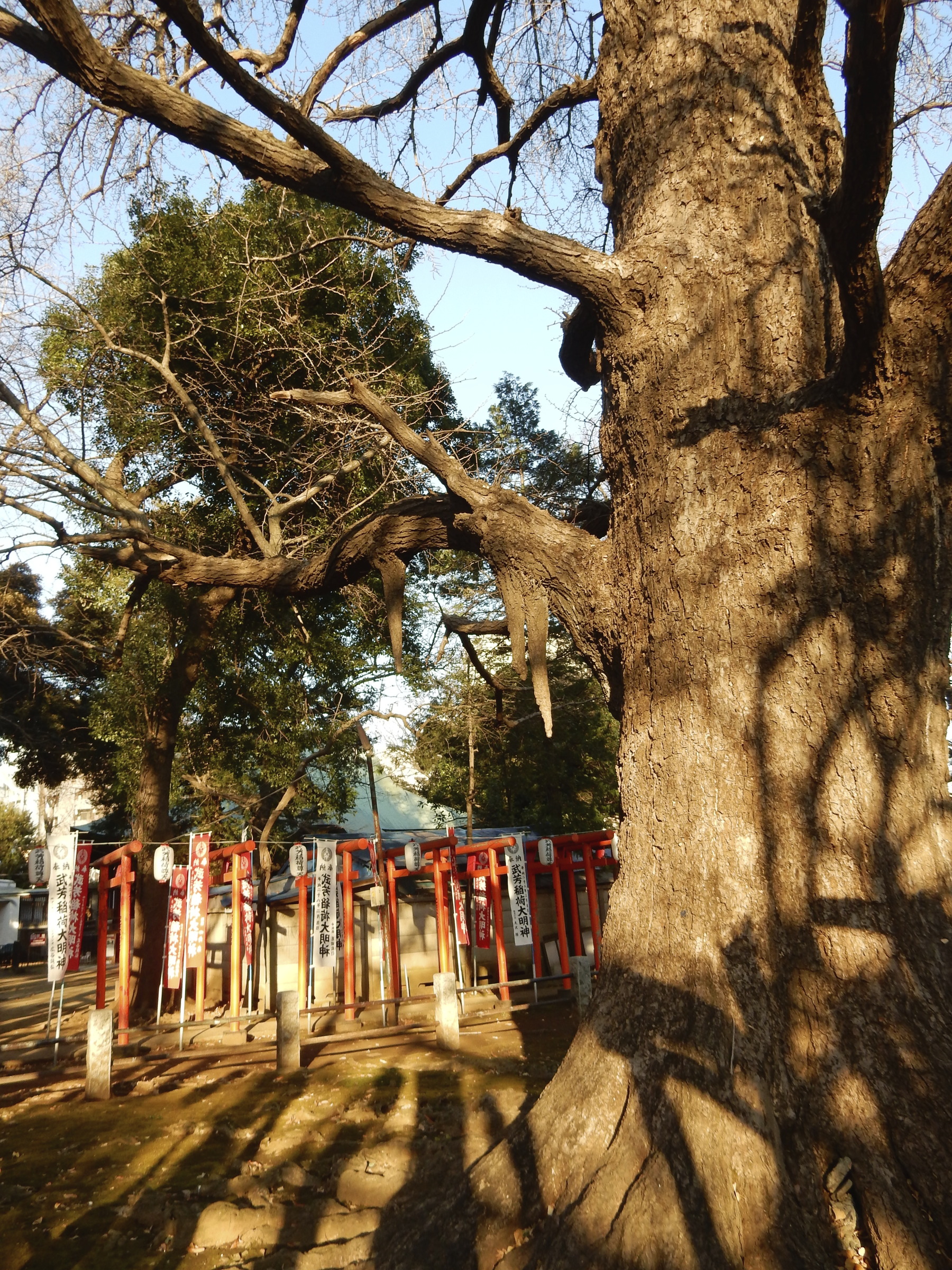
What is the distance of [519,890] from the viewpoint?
11.2 m

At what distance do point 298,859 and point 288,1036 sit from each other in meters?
4.01

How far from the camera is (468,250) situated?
3.80 metres

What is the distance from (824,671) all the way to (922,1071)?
1255 millimetres

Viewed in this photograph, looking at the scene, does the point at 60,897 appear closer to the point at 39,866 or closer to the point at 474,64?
the point at 39,866

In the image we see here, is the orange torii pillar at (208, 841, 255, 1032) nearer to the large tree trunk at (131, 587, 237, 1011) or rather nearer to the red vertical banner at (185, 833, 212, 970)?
the red vertical banner at (185, 833, 212, 970)

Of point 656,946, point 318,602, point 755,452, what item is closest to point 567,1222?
point 656,946

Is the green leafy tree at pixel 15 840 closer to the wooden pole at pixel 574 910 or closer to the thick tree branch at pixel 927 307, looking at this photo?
the wooden pole at pixel 574 910

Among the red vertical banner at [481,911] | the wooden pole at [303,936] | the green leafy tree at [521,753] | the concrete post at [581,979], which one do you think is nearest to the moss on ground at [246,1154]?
the concrete post at [581,979]

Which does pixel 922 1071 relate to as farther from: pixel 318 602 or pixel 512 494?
pixel 318 602

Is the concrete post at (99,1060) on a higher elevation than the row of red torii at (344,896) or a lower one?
lower

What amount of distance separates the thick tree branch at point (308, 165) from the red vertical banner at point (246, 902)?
842 centimetres

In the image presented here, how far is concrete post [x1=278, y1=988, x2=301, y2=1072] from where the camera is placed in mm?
7434

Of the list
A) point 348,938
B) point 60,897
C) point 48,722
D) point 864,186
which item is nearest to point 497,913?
point 348,938

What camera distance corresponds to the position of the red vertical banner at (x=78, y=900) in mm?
8867
